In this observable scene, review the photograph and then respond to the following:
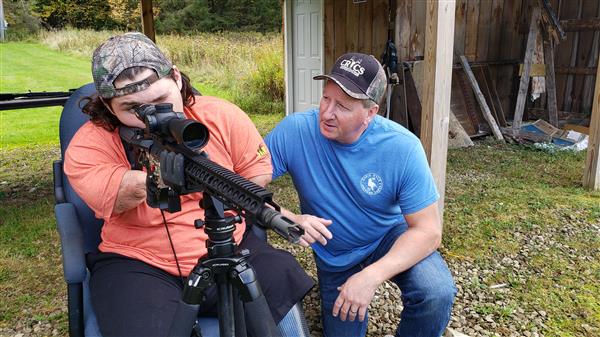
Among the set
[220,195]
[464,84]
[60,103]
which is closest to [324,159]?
[220,195]

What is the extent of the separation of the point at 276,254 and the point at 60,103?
3.11m

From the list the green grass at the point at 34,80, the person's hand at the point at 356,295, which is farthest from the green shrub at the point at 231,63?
the person's hand at the point at 356,295

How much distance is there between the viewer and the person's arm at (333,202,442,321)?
1.76m

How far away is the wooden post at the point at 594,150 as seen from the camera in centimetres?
446

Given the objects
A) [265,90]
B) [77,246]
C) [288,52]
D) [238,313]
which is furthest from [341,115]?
[265,90]

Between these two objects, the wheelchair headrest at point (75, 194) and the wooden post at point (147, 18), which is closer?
the wheelchair headrest at point (75, 194)

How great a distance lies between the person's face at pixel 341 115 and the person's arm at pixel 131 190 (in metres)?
0.80

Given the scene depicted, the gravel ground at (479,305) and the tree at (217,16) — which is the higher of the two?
the tree at (217,16)

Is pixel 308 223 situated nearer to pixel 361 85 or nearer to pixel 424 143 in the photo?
pixel 361 85

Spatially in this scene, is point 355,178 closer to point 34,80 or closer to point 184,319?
point 184,319

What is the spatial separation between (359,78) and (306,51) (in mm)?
6785

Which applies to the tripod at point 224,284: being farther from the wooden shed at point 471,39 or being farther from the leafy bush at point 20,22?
the leafy bush at point 20,22

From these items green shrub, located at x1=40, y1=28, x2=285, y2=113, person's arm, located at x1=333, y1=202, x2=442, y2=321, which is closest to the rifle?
person's arm, located at x1=333, y1=202, x2=442, y2=321

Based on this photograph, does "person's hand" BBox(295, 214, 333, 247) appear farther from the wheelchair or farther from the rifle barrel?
the rifle barrel
